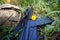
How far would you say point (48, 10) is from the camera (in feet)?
7.88

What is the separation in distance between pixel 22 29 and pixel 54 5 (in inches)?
25.5

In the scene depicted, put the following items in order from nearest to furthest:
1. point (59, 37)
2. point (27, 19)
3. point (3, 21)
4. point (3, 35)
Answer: point (59, 37), point (27, 19), point (3, 35), point (3, 21)

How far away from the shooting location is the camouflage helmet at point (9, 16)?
2.38 meters

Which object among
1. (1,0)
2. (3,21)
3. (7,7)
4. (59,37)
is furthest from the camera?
(1,0)

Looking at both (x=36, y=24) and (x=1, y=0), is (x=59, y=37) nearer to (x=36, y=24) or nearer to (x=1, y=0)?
(x=36, y=24)

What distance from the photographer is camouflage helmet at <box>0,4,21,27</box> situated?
2.38 meters

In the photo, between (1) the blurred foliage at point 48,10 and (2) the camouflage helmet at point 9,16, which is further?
(2) the camouflage helmet at point 9,16

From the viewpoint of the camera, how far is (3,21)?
7.84 ft

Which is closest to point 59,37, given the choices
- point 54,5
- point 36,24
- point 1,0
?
point 36,24

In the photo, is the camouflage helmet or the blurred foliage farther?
the camouflage helmet

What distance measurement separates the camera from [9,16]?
2441 millimetres

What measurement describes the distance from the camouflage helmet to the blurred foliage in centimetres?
11

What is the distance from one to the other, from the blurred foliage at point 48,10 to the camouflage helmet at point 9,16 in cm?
11

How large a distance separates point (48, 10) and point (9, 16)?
519 millimetres
